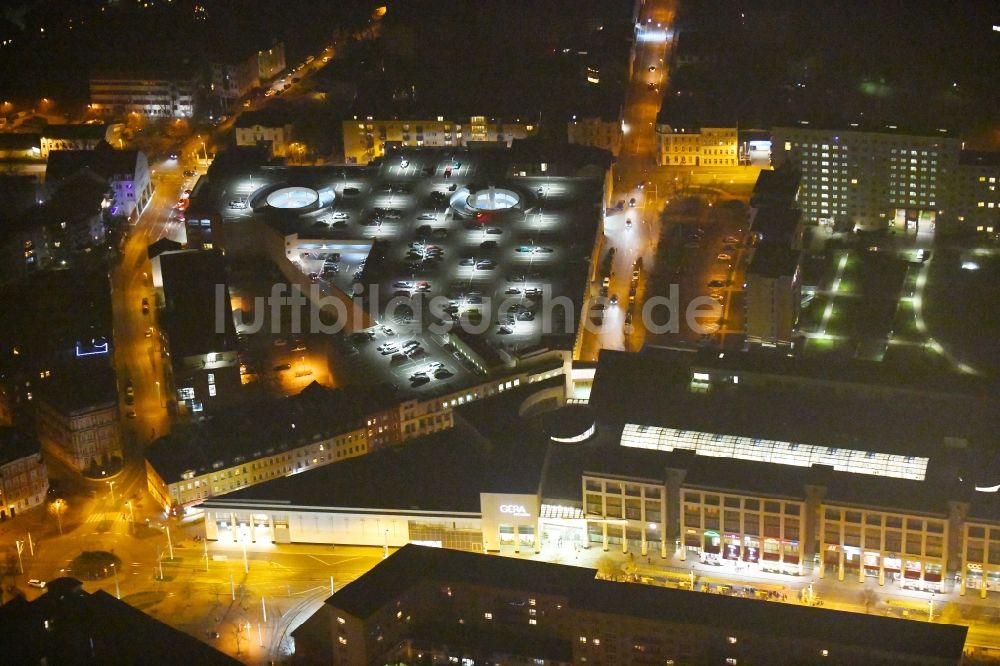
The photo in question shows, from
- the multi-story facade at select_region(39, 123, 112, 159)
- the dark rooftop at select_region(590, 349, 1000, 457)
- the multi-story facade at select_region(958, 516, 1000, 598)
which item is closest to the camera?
the multi-story facade at select_region(958, 516, 1000, 598)

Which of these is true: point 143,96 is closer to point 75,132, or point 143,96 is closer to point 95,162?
point 75,132

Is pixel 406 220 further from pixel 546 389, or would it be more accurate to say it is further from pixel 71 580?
pixel 71 580

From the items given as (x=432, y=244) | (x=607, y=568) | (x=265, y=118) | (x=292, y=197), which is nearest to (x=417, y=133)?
(x=265, y=118)

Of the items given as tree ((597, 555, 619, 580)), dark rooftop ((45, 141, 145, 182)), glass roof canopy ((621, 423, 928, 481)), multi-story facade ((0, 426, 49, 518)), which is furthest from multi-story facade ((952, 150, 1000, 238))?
multi-story facade ((0, 426, 49, 518))

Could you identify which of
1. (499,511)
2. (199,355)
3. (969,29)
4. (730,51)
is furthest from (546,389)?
(969,29)

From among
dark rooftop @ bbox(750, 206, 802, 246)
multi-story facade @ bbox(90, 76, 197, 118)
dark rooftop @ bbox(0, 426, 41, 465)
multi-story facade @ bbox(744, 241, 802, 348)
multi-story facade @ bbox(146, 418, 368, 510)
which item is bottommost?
multi-story facade @ bbox(146, 418, 368, 510)

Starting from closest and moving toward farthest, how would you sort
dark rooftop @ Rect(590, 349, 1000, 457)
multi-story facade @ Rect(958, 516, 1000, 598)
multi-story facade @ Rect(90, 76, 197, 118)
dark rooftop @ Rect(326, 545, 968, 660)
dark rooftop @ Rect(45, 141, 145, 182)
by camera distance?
dark rooftop @ Rect(326, 545, 968, 660)
multi-story facade @ Rect(958, 516, 1000, 598)
dark rooftop @ Rect(590, 349, 1000, 457)
dark rooftop @ Rect(45, 141, 145, 182)
multi-story facade @ Rect(90, 76, 197, 118)

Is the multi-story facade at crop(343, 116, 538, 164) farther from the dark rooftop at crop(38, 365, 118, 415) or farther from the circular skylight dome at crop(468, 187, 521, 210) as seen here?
the dark rooftop at crop(38, 365, 118, 415)
